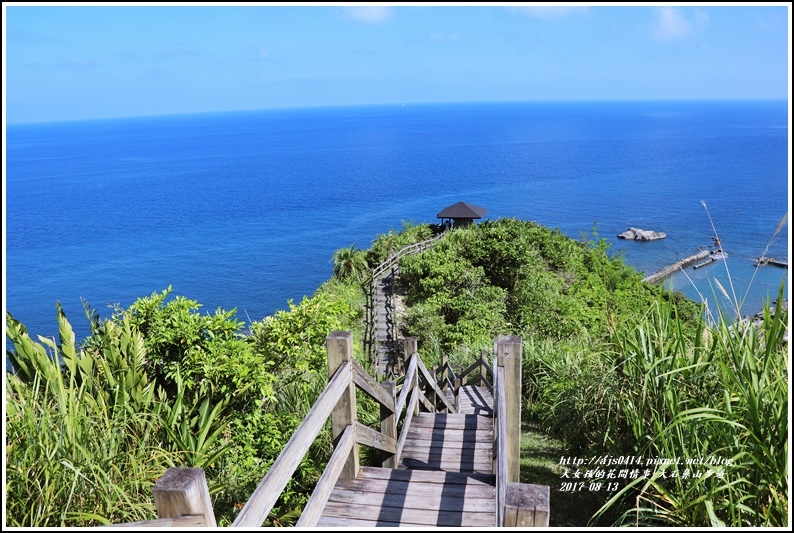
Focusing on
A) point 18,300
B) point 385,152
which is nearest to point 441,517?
point 18,300

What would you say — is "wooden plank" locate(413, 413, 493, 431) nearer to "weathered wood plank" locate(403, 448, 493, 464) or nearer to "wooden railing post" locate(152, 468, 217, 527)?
"weathered wood plank" locate(403, 448, 493, 464)

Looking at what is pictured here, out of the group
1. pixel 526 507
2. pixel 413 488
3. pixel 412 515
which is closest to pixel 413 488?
pixel 413 488

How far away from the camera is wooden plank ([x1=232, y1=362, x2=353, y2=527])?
200cm

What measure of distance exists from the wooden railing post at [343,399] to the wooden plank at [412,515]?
30 centimetres

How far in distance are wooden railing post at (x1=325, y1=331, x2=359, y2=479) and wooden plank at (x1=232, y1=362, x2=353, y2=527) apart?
7cm

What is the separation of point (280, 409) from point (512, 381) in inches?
108

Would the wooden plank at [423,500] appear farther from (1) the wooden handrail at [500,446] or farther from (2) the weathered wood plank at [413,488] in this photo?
(1) the wooden handrail at [500,446]

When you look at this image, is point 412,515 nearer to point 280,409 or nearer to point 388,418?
point 388,418

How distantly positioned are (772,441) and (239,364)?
3.91m

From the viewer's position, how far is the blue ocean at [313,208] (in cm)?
4766

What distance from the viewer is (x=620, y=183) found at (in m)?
79.5

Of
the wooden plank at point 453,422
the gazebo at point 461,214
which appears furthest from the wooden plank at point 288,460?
the gazebo at point 461,214

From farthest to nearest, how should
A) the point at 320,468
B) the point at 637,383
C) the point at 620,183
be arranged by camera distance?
1. the point at 620,183
2. the point at 320,468
3. the point at 637,383

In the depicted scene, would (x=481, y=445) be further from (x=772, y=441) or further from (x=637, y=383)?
(x=772, y=441)
